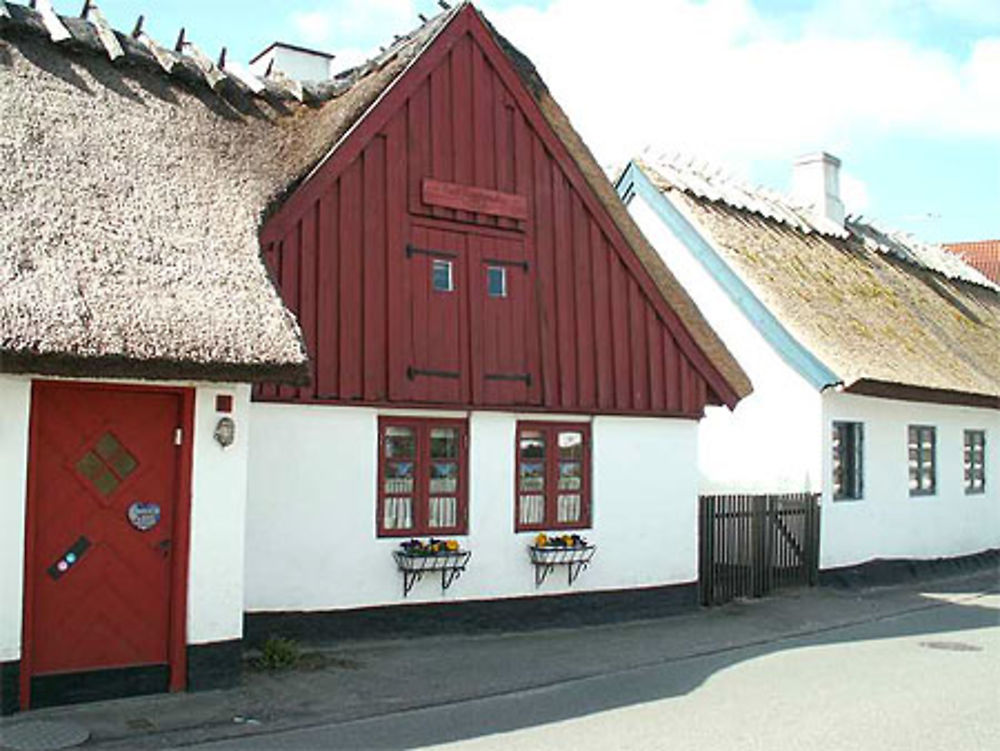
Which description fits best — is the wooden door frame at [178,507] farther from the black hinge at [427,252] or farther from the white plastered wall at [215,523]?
the black hinge at [427,252]

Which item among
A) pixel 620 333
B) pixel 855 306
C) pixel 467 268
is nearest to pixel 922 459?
pixel 855 306

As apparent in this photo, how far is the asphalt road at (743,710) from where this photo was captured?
26.1ft

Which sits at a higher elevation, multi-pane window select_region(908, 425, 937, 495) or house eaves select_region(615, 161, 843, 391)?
house eaves select_region(615, 161, 843, 391)

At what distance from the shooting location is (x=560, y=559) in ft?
41.4

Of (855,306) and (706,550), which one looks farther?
(855,306)

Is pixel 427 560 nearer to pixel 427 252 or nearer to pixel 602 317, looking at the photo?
pixel 427 252

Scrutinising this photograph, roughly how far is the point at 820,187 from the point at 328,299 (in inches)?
537

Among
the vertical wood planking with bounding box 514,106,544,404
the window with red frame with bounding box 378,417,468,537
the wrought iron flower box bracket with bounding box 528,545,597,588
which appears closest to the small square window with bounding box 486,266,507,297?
the vertical wood planking with bounding box 514,106,544,404

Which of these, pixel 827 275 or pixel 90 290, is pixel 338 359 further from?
pixel 827 275

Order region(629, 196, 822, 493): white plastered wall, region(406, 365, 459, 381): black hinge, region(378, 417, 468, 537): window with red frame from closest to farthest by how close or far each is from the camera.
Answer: region(378, 417, 468, 537): window with red frame → region(406, 365, 459, 381): black hinge → region(629, 196, 822, 493): white plastered wall

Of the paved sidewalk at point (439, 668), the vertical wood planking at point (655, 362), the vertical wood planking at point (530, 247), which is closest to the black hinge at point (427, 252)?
the vertical wood planking at point (530, 247)

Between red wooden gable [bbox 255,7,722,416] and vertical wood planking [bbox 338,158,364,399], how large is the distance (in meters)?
0.02

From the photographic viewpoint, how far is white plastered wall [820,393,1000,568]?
16984 millimetres

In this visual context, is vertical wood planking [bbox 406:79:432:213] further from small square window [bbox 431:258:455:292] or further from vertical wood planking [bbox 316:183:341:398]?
vertical wood planking [bbox 316:183:341:398]
